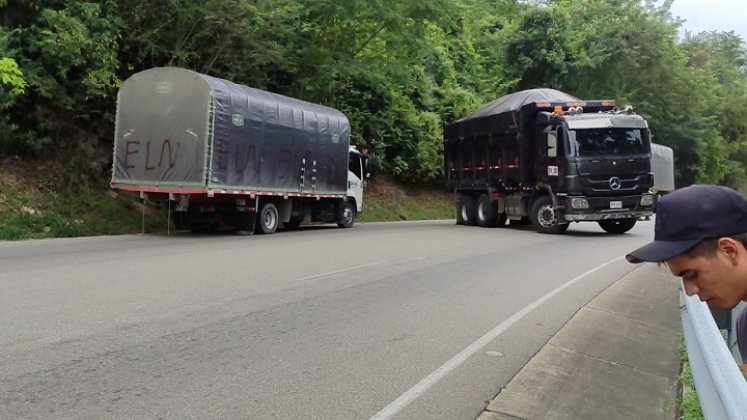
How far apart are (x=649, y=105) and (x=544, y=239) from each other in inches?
1148

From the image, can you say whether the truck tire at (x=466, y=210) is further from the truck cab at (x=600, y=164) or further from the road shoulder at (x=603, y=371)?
the road shoulder at (x=603, y=371)

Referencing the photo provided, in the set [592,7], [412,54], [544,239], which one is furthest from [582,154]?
[592,7]

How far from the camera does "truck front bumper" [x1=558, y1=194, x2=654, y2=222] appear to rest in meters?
17.7

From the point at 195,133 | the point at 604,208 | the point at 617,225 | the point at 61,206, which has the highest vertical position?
the point at 195,133

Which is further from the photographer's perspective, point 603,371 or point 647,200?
point 647,200

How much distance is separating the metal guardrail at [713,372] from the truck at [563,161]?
A: 53.1 feet

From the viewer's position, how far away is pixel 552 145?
58.6 feet

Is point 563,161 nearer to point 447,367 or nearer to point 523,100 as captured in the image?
point 523,100

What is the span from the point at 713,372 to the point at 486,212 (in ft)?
68.0

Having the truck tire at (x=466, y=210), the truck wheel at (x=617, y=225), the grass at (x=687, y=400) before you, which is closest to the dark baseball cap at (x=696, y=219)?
the grass at (x=687, y=400)

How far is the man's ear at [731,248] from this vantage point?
1978mm

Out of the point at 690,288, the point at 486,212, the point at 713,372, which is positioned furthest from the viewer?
the point at 486,212

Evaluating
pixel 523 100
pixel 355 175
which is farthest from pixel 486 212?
pixel 355 175

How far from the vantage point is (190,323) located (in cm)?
619
